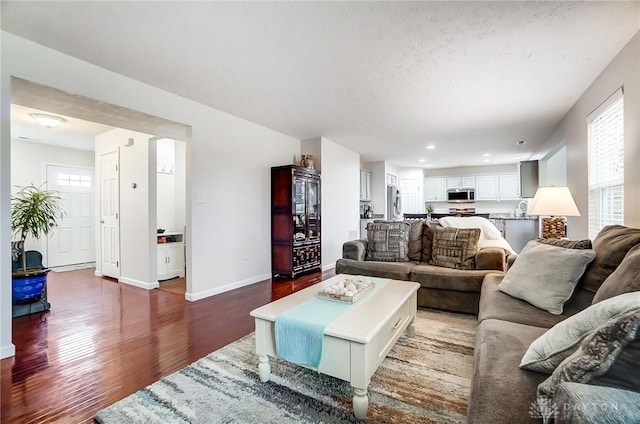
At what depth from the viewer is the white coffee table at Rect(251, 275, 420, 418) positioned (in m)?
1.48

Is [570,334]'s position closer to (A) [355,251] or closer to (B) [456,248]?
(B) [456,248]

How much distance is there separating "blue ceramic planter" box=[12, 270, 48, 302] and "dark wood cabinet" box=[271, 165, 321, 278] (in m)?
2.84

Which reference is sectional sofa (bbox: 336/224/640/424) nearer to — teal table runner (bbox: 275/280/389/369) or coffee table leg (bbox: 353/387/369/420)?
coffee table leg (bbox: 353/387/369/420)

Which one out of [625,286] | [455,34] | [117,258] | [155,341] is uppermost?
[455,34]

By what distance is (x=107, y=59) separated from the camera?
8.43ft

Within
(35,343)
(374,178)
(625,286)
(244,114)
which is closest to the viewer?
(625,286)

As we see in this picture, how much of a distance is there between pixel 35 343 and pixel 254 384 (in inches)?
81.9

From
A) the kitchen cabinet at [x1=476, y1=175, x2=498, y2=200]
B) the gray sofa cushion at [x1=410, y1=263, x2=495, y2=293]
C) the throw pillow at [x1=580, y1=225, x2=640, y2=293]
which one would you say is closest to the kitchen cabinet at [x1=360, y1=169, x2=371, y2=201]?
the kitchen cabinet at [x1=476, y1=175, x2=498, y2=200]

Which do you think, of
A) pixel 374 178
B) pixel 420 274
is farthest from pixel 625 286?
pixel 374 178

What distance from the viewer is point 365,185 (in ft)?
26.2

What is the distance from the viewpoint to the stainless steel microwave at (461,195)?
9.01 metres

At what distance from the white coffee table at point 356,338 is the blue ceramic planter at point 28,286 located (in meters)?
3.00

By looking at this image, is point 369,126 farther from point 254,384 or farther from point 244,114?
point 254,384

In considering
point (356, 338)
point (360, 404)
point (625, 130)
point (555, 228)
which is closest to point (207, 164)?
point (356, 338)
